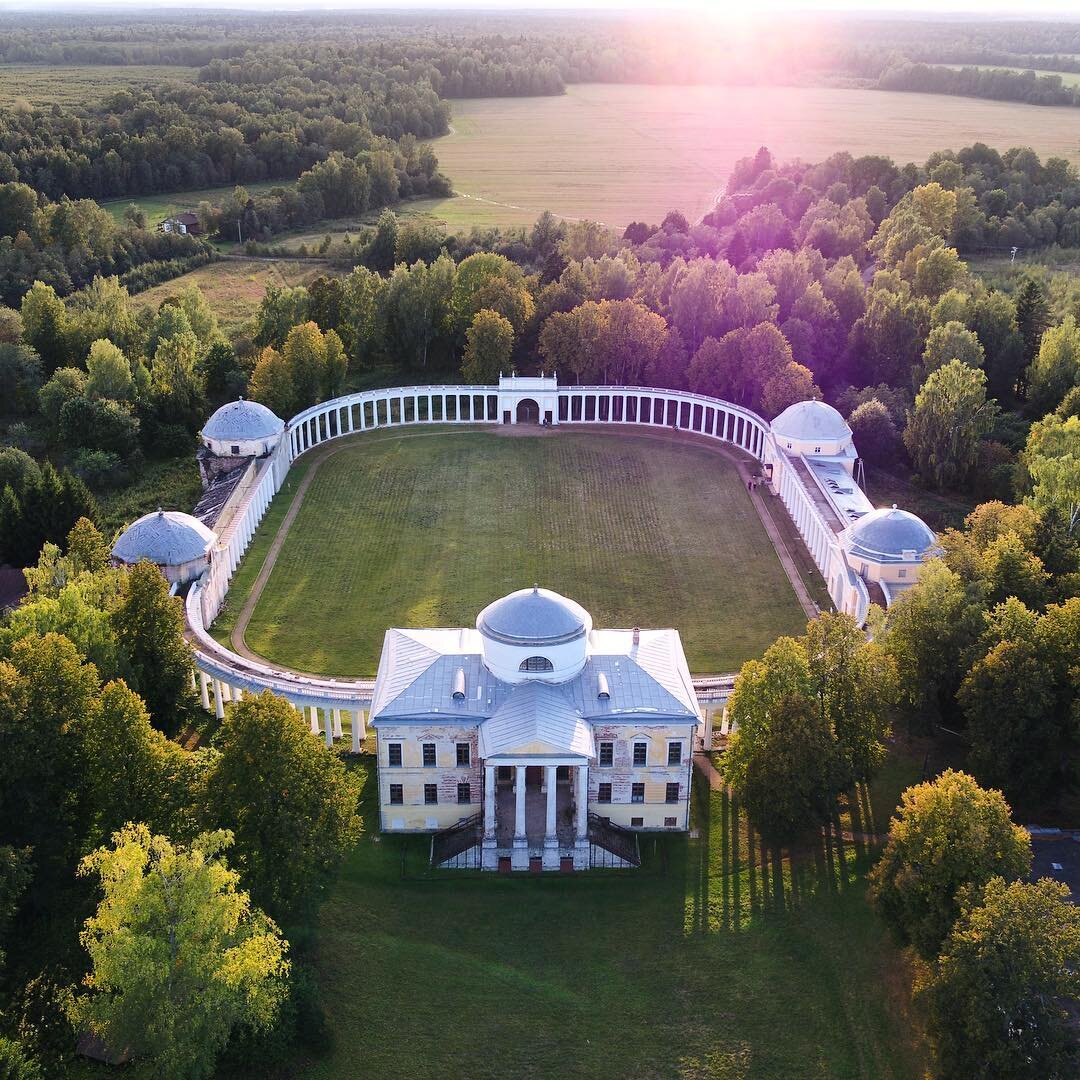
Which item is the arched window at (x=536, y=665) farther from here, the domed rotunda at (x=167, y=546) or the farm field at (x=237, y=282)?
the farm field at (x=237, y=282)

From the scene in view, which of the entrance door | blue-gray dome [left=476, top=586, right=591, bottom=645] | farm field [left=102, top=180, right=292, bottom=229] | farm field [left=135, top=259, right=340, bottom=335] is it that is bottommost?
farm field [left=135, top=259, right=340, bottom=335]

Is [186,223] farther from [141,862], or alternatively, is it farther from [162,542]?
[141,862]

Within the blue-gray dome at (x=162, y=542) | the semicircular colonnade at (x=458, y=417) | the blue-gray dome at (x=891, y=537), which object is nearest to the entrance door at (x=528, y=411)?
the semicircular colonnade at (x=458, y=417)

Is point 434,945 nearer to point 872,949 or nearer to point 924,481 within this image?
point 872,949

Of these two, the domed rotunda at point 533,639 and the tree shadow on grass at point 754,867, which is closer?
the tree shadow on grass at point 754,867

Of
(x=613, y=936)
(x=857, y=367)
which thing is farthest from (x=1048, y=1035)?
(x=857, y=367)

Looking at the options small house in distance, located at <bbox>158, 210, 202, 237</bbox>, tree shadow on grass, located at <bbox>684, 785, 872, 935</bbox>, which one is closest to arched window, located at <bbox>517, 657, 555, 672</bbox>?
tree shadow on grass, located at <bbox>684, 785, 872, 935</bbox>

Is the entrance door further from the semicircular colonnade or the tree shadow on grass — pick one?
the tree shadow on grass
